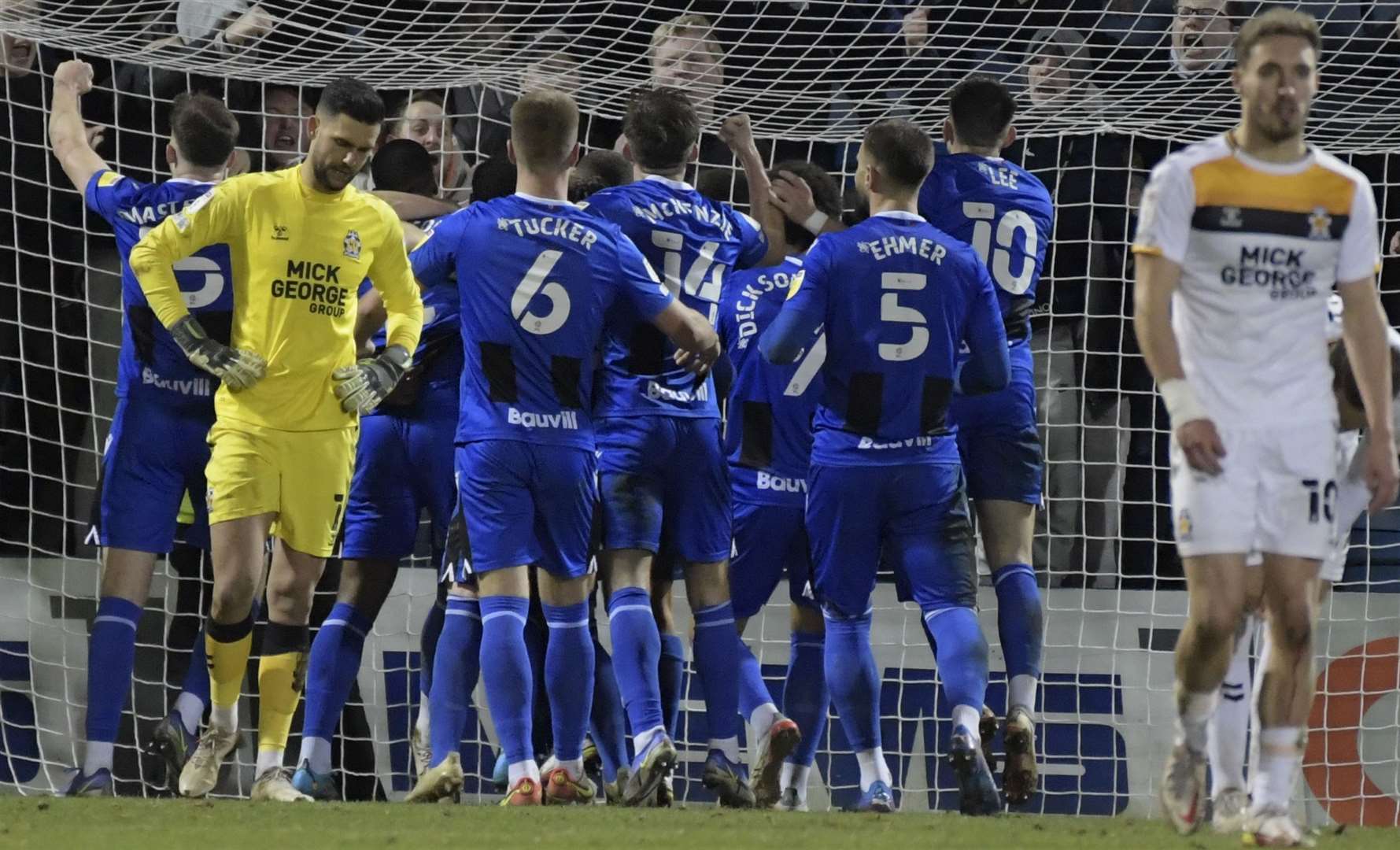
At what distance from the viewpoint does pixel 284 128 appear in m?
9.16

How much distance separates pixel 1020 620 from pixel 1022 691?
0.27 metres

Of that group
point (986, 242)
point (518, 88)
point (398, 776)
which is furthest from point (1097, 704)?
point (518, 88)

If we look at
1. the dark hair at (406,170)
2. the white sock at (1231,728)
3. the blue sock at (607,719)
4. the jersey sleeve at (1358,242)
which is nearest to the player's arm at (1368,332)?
the jersey sleeve at (1358,242)

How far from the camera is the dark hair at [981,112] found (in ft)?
24.3

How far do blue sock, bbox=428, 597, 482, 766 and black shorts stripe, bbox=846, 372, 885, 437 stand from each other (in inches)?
53.9

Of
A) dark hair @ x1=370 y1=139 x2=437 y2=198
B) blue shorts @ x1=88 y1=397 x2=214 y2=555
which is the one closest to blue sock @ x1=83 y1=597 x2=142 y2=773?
blue shorts @ x1=88 y1=397 x2=214 y2=555

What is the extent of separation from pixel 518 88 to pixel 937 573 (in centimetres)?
329

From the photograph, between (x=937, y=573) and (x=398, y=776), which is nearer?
(x=937, y=573)

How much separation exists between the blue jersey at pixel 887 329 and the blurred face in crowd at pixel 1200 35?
2.70 m

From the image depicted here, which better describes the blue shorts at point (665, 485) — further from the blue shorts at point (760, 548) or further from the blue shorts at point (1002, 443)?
the blue shorts at point (1002, 443)

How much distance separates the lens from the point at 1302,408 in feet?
15.8

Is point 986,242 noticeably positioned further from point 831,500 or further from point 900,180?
point 831,500

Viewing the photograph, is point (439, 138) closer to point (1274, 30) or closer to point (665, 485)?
point (665, 485)

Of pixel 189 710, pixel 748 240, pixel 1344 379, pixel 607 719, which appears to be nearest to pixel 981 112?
pixel 748 240
